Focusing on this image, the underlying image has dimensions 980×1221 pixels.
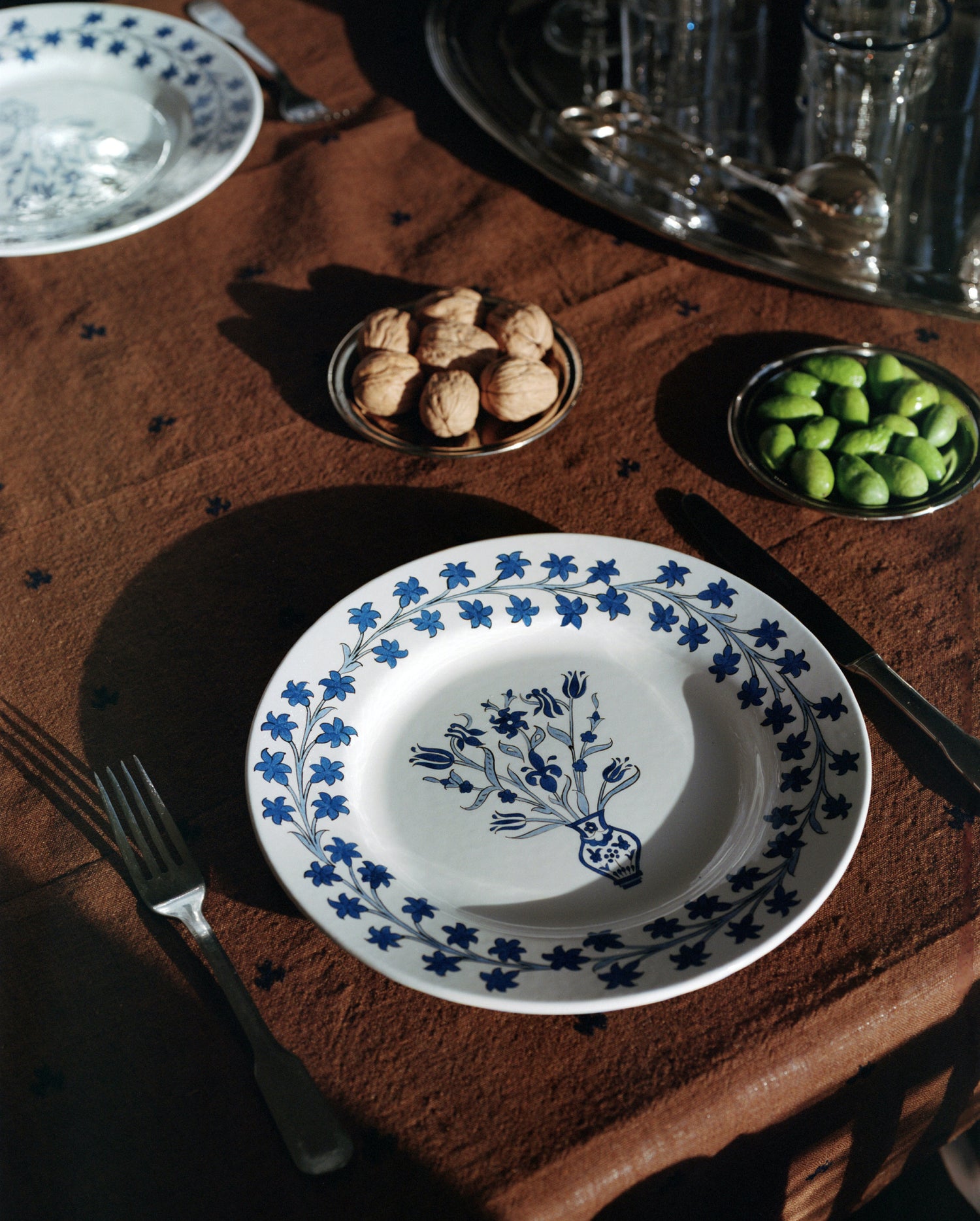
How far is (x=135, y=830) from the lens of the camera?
1.67ft

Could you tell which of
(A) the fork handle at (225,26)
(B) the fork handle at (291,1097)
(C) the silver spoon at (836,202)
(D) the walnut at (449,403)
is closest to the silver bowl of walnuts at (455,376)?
(D) the walnut at (449,403)

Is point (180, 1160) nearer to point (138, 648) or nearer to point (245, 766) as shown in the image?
point (245, 766)

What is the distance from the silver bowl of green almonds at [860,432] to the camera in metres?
0.61

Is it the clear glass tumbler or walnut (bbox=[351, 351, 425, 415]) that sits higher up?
the clear glass tumbler

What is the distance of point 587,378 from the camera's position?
0.73 meters

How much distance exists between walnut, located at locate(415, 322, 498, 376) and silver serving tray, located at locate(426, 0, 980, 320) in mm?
226

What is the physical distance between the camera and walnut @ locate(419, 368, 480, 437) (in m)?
0.64

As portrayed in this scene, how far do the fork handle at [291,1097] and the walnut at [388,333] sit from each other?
43cm

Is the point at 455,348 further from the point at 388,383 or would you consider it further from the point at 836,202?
the point at 836,202

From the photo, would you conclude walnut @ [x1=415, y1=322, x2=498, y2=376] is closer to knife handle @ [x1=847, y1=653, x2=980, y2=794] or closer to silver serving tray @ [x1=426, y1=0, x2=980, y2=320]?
silver serving tray @ [x1=426, y1=0, x2=980, y2=320]

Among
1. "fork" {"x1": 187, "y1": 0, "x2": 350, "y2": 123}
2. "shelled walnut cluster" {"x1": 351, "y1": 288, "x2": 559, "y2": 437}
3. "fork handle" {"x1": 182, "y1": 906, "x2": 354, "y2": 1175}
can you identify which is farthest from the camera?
"fork" {"x1": 187, "y1": 0, "x2": 350, "y2": 123}

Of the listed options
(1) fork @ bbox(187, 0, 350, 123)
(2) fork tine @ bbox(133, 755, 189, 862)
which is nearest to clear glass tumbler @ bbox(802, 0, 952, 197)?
(1) fork @ bbox(187, 0, 350, 123)

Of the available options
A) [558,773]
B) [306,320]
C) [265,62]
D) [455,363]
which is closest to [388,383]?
[455,363]

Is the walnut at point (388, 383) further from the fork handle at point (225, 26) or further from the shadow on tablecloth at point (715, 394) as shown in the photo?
the fork handle at point (225, 26)
